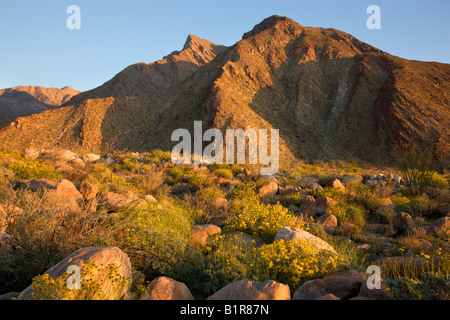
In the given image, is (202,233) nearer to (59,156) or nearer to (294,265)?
(294,265)

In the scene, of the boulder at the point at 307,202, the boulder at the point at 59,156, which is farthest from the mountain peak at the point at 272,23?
the boulder at the point at 307,202

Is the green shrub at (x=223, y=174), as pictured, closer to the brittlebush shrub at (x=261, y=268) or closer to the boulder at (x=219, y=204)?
the boulder at (x=219, y=204)

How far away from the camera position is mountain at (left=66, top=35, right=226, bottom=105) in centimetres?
6512

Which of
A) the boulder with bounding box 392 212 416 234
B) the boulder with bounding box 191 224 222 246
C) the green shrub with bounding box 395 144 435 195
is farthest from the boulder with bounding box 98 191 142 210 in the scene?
the green shrub with bounding box 395 144 435 195

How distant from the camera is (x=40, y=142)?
114 ft

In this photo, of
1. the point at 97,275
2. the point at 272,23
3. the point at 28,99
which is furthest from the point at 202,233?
the point at 28,99

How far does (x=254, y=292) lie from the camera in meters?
2.68

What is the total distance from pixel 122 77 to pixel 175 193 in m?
66.1

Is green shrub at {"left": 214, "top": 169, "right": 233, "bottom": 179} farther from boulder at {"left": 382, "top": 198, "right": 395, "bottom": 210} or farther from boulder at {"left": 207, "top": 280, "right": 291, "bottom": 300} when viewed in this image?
boulder at {"left": 207, "top": 280, "right": 291, "bottom": 300}

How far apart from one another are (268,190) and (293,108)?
1132 inches

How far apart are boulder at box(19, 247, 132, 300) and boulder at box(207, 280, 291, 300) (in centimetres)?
96

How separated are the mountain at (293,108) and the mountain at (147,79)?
24929 mm
